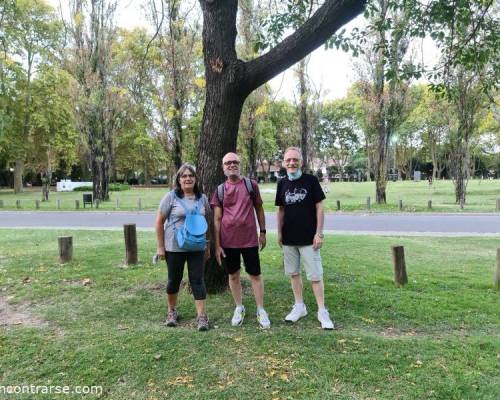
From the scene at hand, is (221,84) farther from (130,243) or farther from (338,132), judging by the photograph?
(338,132)

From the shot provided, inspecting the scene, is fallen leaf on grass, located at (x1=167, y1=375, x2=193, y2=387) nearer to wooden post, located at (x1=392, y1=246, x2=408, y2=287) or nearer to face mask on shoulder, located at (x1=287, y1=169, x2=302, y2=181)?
face mask on shoulder, located at (x1=287, y1=169, x2=302, y2=181)

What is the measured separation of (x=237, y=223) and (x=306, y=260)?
2.82 feet

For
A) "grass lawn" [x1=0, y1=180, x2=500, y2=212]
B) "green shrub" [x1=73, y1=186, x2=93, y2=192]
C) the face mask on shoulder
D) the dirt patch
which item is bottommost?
the dirt patch

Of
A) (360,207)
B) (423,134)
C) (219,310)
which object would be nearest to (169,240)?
(219,310)

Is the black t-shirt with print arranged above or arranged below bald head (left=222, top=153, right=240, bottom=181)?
below

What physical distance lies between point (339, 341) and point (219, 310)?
1.54m

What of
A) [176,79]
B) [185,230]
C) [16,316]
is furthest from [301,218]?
[176,79]

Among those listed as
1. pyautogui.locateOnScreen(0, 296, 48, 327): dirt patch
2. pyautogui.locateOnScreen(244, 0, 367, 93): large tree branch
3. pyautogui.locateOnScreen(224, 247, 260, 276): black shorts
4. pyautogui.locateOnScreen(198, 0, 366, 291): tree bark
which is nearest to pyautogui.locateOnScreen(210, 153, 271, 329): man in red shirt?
pyautogui.locateOnScreen(224, 247, 260, 276): black shorts

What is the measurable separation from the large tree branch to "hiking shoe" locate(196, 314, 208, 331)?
283cm

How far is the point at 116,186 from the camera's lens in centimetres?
5034

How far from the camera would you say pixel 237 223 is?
15.3 ft

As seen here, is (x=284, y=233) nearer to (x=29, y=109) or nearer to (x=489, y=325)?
(x=489, y=325)

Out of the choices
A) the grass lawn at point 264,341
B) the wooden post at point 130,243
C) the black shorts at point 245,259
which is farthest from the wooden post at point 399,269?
the wooden post at point 130,243

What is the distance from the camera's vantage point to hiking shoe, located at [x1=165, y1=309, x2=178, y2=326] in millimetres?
4863
